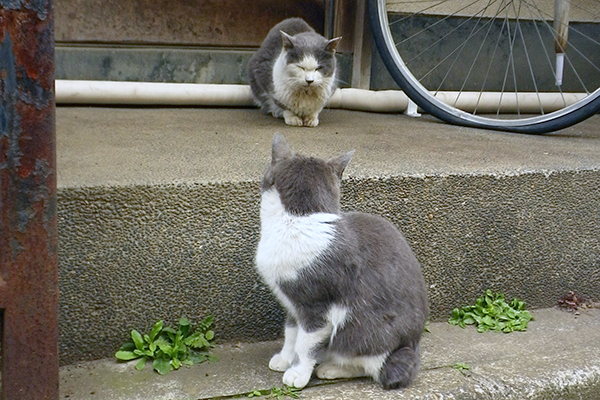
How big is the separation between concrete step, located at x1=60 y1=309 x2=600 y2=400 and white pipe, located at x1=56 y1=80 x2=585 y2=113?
1.60 metres

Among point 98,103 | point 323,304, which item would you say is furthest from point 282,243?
point 98,103

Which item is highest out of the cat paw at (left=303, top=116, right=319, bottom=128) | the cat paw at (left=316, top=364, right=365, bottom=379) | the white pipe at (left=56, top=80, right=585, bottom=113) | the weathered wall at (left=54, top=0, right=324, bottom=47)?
the weathered wall at (left=54, top=0, right=324, bottom=47)

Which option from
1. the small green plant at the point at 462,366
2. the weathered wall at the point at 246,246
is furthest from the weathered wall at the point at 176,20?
the small green plant at the point at 462,366

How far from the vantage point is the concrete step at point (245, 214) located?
6.49 feet

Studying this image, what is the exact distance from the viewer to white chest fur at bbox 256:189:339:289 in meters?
1.81

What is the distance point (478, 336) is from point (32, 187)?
59.1 inches

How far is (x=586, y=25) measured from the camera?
160 inches

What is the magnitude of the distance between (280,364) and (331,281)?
33 centimetres

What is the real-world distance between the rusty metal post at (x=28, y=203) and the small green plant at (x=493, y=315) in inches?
54.7

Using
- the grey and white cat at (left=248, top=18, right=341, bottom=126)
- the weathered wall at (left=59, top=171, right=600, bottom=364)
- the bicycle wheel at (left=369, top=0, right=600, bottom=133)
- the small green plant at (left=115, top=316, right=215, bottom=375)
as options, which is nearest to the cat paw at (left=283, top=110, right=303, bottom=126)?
the grey and white cat at (left=248, top=18, right=341, bottom=126)

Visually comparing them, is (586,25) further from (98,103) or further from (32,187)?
(32,187)

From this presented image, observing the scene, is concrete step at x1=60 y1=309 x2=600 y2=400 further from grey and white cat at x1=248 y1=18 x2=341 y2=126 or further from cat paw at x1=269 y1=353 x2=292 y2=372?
grey and white cat at x1=248 y1=18 x2=341 y2=126

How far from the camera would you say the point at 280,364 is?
1987 millimetres

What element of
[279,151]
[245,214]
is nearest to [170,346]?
[245,214]
